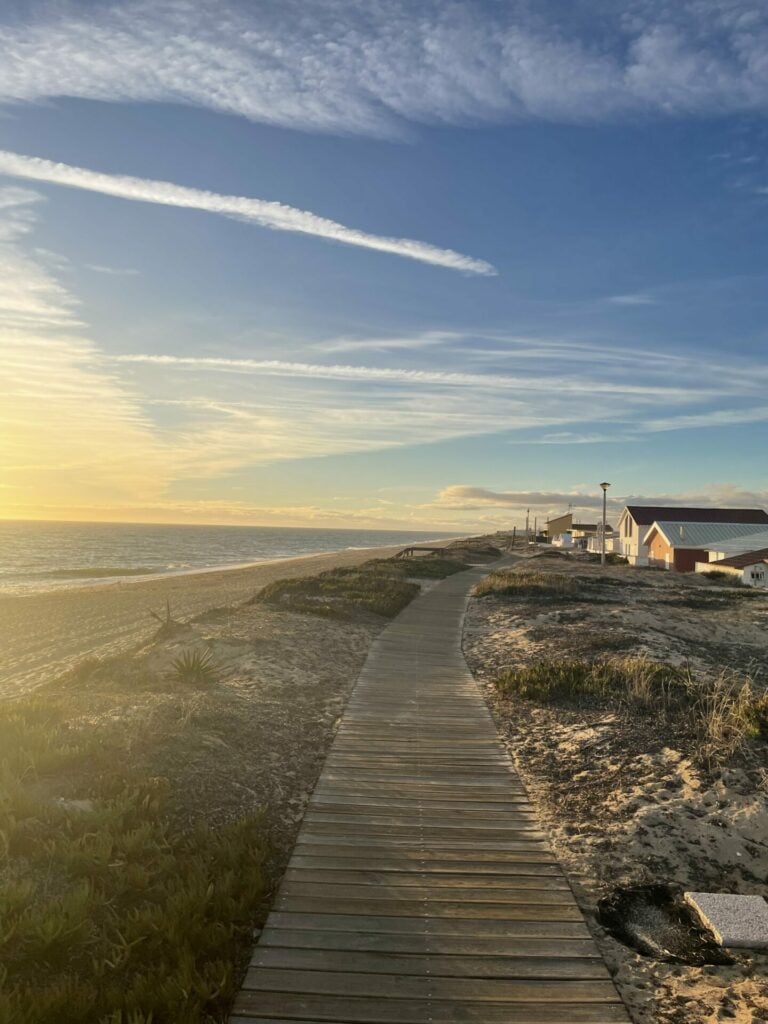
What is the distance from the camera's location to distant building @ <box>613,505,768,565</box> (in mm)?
54406

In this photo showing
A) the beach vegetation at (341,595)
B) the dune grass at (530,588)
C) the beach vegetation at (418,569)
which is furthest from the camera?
the beach vegetation at (418,569)

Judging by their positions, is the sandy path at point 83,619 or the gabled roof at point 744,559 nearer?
the sandy path at point 83,619

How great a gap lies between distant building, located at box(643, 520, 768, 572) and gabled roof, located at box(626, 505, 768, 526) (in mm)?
973

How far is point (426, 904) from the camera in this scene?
528cm

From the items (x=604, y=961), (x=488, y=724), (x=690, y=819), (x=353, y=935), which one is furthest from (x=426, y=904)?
(x=488, y=724)

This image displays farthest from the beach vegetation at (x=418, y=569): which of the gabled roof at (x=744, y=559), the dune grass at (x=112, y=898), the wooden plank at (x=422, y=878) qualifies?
the wooden plank at (x=422, y=878)

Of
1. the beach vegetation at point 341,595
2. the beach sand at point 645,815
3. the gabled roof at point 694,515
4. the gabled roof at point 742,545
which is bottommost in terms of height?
the beach sand at point 645,815

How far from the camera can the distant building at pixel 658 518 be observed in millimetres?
54406

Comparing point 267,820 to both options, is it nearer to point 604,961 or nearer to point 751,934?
point 604,961

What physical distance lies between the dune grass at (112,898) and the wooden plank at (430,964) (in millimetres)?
373

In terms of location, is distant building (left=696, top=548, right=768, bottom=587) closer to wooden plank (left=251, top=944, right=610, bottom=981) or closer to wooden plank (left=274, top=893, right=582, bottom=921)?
wooden plank (left=274, top=893, right=582, bottom=921)

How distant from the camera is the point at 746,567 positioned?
40750 millimetres

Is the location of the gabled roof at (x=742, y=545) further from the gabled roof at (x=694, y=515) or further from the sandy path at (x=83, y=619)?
the sandy path at (x=83, y=619)

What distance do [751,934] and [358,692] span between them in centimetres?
771
